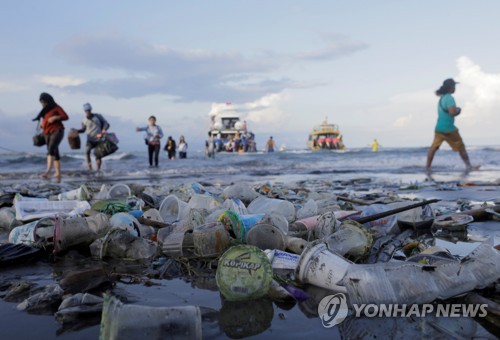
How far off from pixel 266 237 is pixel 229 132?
36.9 meters

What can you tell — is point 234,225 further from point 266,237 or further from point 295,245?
point 295,245

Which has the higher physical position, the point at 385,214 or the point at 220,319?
the point at 385,214

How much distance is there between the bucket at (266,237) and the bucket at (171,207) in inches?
42.5

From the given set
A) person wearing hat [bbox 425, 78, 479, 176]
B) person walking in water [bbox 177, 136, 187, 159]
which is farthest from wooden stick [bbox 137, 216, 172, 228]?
person walking in water [bbox 177, 136, 187, 159]

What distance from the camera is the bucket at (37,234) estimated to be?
244cm

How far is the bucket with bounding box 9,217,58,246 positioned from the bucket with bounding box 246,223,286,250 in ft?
3.79

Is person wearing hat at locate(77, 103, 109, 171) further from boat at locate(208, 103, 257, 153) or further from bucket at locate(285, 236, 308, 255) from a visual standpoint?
boat at locate(208, 103, 257, 153)

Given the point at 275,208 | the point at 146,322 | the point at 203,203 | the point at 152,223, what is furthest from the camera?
the point at 203,203

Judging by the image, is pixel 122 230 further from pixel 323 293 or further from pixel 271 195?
pixel 271 195

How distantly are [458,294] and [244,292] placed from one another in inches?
32.8

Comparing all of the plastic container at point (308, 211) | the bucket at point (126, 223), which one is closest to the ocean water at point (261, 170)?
the plastic container at point (308, 211)

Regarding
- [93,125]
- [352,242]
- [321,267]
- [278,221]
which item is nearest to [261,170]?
[93,125]

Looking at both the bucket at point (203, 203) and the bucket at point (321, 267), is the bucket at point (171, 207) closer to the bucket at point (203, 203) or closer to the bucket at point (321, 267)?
the bucket at point (203, 203)

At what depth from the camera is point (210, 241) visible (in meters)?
2.21
